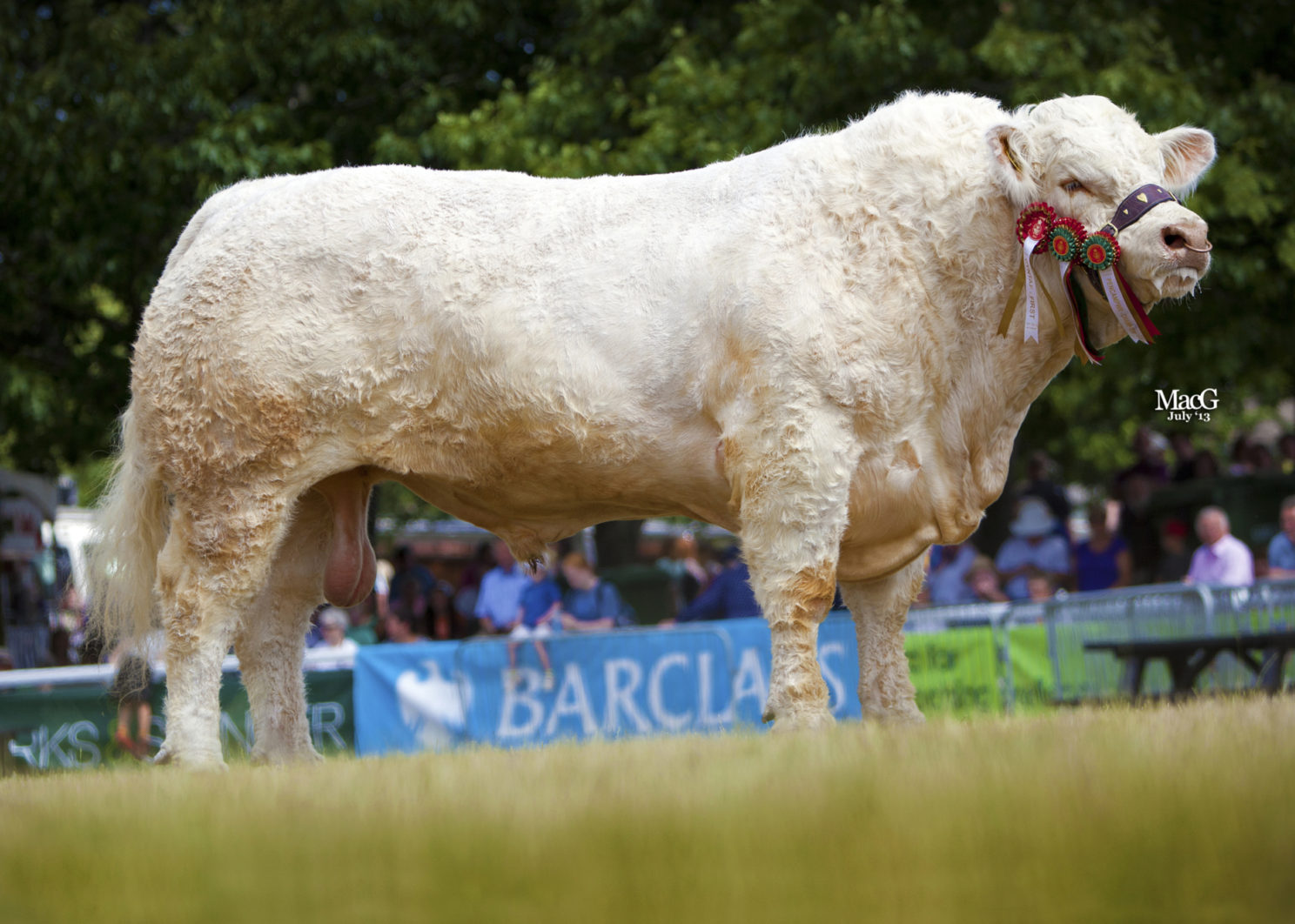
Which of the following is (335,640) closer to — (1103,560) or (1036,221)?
(1103,560)

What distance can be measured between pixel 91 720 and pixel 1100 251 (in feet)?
26.9

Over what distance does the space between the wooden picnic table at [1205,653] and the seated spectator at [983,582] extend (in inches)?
142

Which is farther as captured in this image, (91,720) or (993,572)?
(993,572)

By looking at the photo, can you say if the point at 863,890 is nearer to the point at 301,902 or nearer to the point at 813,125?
the point at 301,902

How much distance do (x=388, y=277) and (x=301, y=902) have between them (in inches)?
117

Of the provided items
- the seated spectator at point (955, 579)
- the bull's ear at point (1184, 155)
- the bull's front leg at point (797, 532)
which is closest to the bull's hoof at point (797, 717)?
the bull's front leg at point (797, 532)

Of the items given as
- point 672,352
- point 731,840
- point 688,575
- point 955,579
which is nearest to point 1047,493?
point 955,579

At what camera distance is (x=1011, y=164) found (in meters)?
4.83

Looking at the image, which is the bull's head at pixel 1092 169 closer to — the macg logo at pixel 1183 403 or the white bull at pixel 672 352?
the white bull at pixel 672 352

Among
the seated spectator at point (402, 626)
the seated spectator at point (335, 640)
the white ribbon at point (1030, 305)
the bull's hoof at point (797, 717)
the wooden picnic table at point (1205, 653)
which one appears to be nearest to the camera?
the bull's hoof at point (797, 717)

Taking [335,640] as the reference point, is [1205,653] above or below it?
below

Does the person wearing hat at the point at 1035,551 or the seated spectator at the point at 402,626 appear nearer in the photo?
the person wearing hat at the point at 1035,551

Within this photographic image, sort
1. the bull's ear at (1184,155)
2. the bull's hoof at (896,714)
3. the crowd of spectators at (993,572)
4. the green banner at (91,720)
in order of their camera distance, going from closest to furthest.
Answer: the bull's hoof at (896,714) < the bull's ear at (1184,155) < the green banner at (91,720) < the crowd of spectators at (993,572)

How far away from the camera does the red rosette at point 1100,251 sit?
15.4 feet
